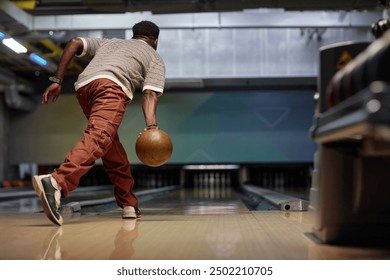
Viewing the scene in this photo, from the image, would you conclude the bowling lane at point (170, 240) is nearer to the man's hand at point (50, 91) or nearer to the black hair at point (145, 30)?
the man's hand at point (50, 91)

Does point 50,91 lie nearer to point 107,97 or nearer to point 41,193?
point 107,97

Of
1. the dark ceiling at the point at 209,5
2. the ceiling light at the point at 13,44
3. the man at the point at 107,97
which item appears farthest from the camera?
the ceiling light at the point at 13,44

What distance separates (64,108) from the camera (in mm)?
7633

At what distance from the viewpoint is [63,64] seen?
1976mm

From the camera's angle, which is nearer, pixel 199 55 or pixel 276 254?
pixel 276 254

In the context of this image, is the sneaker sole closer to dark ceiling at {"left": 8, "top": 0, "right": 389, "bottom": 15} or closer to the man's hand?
the man's hand

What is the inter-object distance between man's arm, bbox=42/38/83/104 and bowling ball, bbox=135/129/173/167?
0.35m

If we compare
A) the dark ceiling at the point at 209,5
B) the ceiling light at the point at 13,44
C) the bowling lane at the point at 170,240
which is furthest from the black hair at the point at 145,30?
the ceiling light at the point at 13,44

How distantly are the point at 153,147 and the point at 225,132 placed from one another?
566 centimetres

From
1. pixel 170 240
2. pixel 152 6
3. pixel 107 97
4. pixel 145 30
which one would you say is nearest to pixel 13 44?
pixel 152 6

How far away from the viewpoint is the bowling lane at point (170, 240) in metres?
1.09
